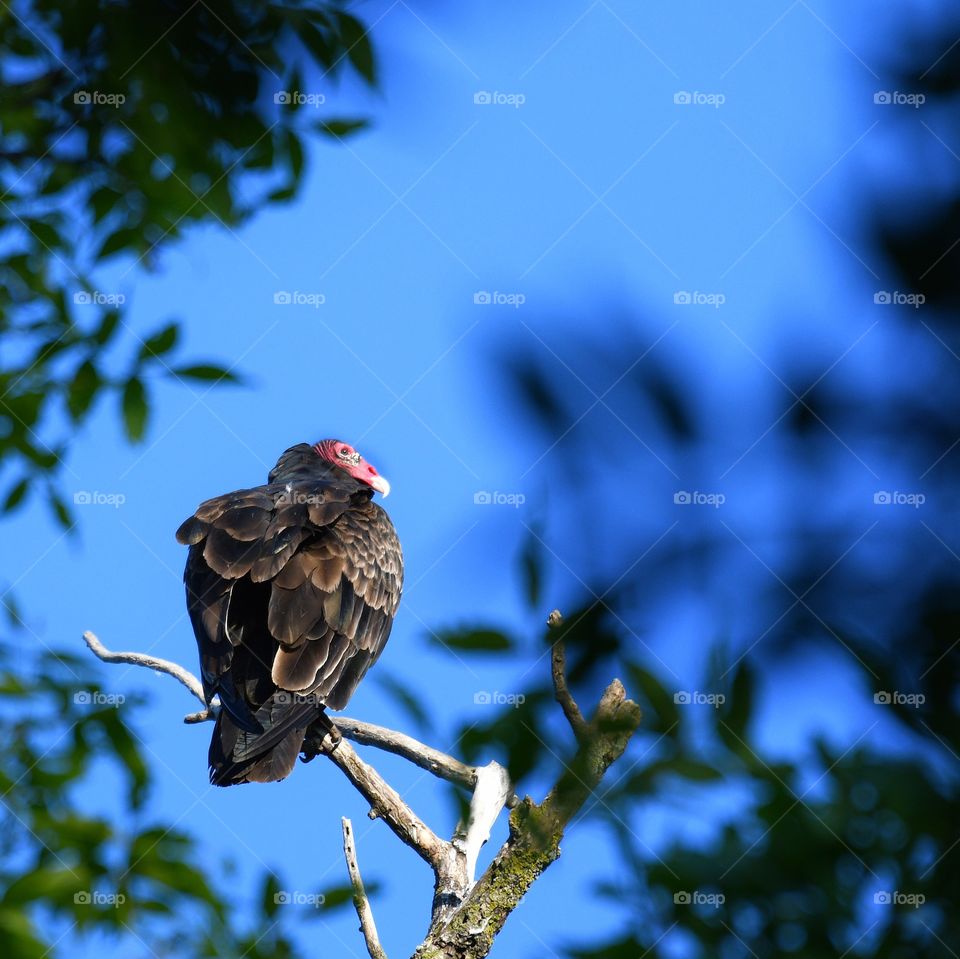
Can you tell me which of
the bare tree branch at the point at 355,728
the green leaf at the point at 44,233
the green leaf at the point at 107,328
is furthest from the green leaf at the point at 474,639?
the bare tree branch at the point at 355,728

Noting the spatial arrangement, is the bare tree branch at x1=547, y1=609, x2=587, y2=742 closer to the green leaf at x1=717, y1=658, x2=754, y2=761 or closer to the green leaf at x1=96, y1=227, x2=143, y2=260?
the green leaf at x1=717, y1=658, x2=754, y2=761

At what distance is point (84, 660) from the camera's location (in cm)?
244

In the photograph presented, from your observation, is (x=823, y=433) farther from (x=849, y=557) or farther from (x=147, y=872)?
(x=147, y=872)

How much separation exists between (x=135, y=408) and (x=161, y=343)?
0.56 ft

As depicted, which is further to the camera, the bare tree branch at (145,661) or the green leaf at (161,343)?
the bare tree branch at (145,661)

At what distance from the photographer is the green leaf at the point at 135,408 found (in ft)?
9.26

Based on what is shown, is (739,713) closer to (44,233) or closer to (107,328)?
(44,233)

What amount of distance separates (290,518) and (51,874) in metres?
3.60

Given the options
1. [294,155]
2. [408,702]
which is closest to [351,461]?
[294,155]

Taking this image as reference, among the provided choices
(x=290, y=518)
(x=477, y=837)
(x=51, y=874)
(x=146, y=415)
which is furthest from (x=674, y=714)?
(x=290, y=518)

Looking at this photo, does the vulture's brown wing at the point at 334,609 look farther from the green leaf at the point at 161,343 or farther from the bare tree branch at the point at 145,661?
the green leaf at the point at 161,343

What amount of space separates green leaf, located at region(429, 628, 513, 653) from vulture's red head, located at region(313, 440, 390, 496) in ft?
21.3

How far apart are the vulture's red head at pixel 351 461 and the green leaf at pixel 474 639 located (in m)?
6.48

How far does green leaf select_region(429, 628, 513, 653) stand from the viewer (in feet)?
3.82
